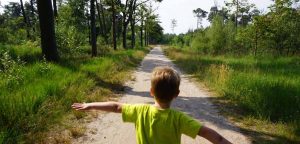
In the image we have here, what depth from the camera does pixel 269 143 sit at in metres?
6.15

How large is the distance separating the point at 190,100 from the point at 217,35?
95.9ft

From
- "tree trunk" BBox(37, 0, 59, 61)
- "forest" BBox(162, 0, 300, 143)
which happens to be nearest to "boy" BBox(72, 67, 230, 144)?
"forest" BBox(162, 0, 300, 143)

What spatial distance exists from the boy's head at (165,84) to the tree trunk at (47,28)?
10.7m

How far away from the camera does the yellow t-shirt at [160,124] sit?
9.16ft

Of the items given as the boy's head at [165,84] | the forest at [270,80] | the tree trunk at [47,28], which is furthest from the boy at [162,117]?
the tree trunk at [47,28]

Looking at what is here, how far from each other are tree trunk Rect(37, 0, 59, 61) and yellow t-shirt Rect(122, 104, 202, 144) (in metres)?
10.5

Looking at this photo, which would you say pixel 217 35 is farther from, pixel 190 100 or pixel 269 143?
pixel 269 143

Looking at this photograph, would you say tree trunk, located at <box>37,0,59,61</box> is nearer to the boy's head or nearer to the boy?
the boy

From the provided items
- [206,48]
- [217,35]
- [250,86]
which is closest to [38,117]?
[250,86]

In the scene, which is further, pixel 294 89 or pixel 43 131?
pixel 294 89

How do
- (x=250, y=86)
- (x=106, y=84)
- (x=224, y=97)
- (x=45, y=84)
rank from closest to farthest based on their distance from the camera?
(x=45, y=84) < (x=250, y=86) < (x=224, y=97) < (x=106, y=84)

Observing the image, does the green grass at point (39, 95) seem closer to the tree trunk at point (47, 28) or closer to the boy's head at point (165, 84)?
the tree trunk at point (47, 28)

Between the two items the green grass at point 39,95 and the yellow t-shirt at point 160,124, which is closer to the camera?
the yellow t-shirt at point 160,124

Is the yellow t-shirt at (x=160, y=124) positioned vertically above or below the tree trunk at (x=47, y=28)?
below
